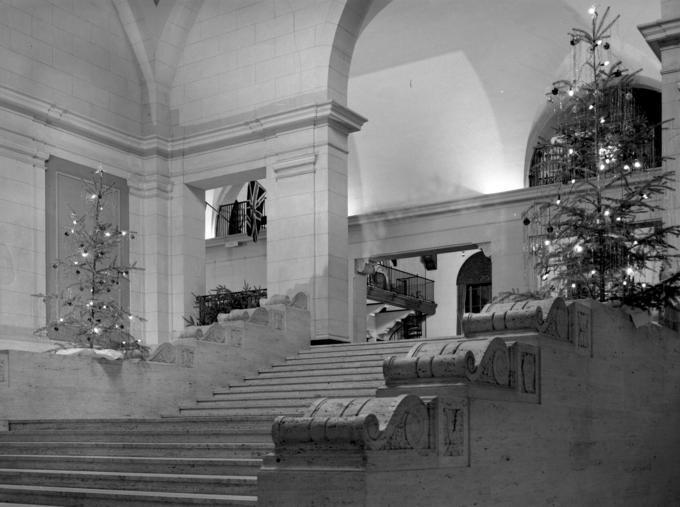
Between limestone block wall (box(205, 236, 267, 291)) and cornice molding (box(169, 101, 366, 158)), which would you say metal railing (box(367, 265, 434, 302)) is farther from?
cornice molding (box(169, 101, 366, 158))

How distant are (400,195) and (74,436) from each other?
14368 millimetres

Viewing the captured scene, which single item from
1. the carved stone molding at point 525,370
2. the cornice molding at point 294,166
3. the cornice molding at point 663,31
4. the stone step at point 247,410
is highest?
the cornice molding at point 663,31

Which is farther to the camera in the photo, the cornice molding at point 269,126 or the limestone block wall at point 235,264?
the limestone block wall at point 235,264

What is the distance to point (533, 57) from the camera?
68.8ft

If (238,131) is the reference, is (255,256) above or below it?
below

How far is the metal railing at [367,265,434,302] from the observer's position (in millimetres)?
31638

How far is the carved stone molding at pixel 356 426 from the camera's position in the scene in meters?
5.50

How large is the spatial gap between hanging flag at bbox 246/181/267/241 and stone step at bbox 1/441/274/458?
15.0 meters

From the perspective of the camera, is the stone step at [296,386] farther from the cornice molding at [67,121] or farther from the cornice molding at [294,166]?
the cornice molding at [67,121]

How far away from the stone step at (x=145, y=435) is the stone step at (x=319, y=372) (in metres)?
2.76

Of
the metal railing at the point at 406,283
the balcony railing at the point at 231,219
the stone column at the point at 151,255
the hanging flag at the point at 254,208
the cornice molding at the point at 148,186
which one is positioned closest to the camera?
the stone column at the point at 151,255

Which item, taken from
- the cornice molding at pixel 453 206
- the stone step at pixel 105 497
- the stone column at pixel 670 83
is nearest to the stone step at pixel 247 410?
the stone step at pixel 105 497

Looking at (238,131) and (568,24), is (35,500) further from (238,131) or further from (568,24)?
(568,24)

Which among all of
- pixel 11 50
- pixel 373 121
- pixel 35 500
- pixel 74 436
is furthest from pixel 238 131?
pixel 35 500
